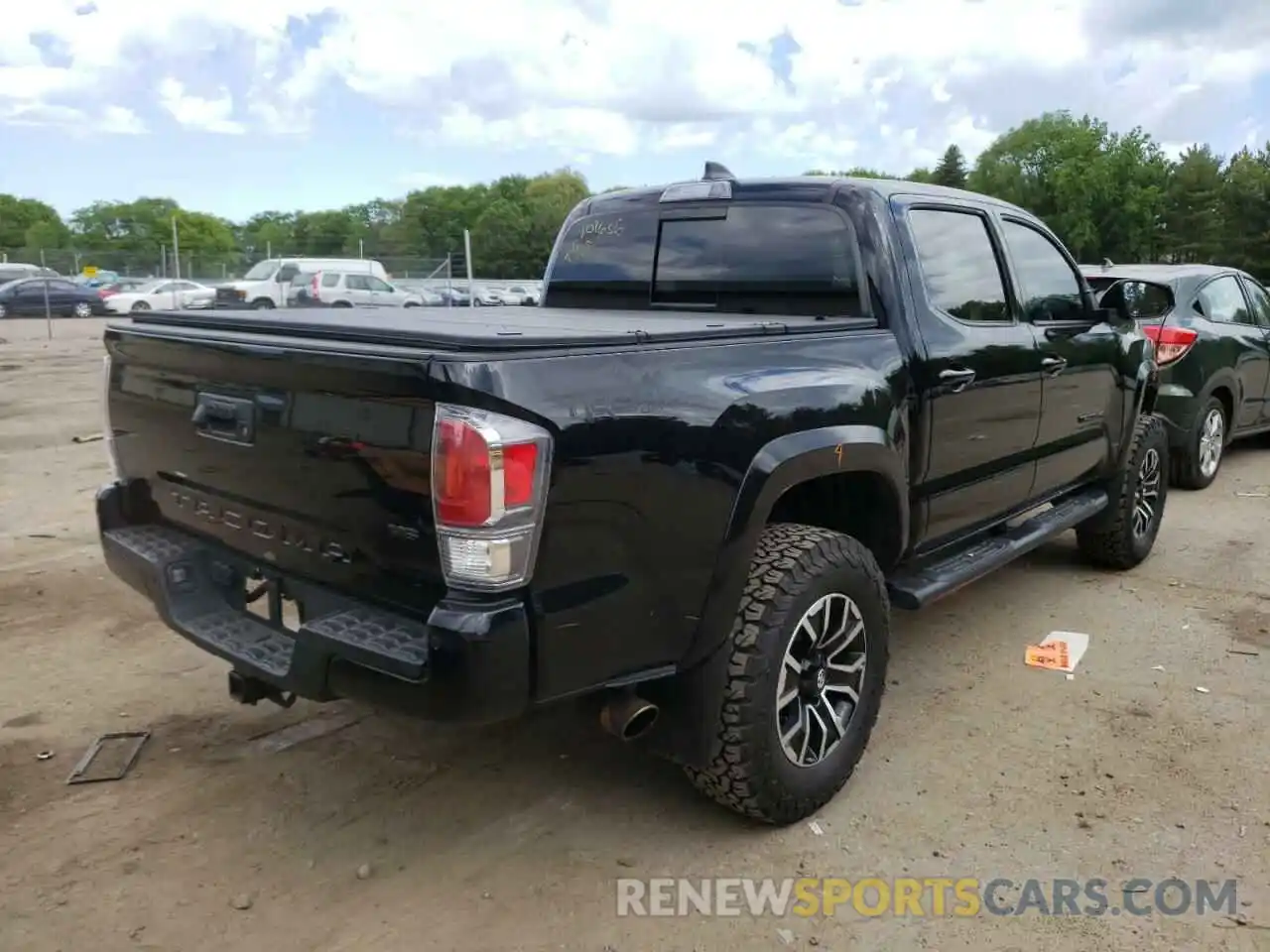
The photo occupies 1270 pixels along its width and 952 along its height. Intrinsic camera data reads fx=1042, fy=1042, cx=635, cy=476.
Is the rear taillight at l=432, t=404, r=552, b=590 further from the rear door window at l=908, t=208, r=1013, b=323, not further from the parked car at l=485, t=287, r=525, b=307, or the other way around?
the parked car at l=485, t=287, r=525, b=307

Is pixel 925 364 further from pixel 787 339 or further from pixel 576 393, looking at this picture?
pixel 576 393

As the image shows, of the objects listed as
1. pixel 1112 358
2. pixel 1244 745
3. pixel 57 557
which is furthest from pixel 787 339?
pixel 57 557

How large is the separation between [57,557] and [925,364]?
4.81 meters

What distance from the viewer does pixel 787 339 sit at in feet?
10.2

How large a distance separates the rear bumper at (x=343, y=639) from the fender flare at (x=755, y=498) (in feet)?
1.96

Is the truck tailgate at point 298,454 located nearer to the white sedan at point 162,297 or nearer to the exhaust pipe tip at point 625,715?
the exhaust pipe tip at point 625,715

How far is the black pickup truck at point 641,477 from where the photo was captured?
238 centimetres

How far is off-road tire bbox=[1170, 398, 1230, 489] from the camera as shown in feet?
24.9

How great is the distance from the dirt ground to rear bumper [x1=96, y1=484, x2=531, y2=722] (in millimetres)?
632

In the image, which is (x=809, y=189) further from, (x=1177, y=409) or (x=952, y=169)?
(x=952, y=169)

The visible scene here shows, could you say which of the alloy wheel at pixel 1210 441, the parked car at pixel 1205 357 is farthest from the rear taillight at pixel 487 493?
the alloy wheel at pixel 1210 441

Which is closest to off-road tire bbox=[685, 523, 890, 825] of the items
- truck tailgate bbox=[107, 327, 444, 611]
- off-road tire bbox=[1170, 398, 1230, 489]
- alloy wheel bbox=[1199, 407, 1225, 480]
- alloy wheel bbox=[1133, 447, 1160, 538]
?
truck tailgate bbox=[107, 327, 444, 611]

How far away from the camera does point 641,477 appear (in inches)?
101

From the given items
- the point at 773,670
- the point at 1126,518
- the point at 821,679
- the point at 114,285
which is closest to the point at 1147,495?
the point at 1126,518
